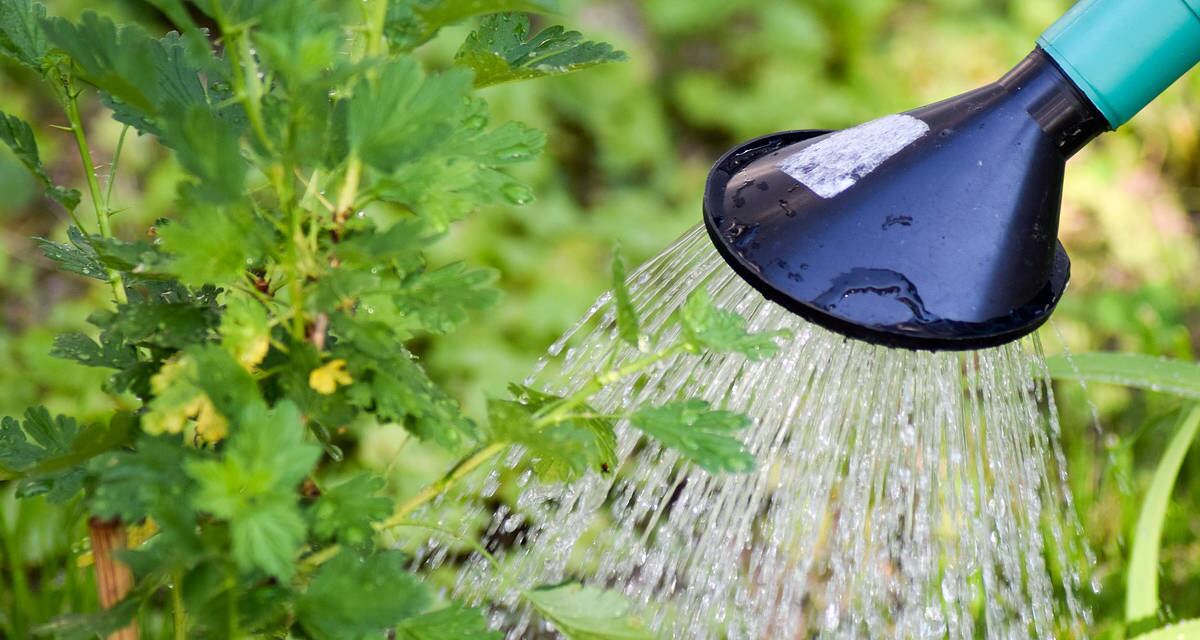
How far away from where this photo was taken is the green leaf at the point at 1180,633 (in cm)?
93

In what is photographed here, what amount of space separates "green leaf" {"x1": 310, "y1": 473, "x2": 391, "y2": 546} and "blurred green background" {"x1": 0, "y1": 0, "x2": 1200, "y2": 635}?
1.19m

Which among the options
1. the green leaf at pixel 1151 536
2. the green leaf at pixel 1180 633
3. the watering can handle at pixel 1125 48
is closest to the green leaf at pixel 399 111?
the watering can handle at pixel 1125 48

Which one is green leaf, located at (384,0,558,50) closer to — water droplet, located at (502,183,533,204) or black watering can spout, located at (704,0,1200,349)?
water droplet, located at (502,183,533,204)

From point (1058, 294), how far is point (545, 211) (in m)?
1.48

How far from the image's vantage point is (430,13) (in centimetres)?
51

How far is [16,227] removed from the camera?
212cm

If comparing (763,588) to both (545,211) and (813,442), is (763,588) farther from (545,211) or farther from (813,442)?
(545,211)

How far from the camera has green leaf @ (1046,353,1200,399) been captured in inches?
39.9

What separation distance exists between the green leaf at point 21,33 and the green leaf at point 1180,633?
38.3 inches

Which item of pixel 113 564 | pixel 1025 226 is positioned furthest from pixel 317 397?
pixel 1025 226

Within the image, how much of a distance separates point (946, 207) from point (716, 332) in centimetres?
19

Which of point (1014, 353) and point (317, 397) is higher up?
point (1014, 353)

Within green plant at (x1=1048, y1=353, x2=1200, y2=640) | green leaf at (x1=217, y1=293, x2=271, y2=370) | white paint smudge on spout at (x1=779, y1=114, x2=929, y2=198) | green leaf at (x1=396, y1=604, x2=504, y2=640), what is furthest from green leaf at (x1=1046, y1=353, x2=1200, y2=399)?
green leaf at (x1=217, y1=293, x2=271, y2=370)

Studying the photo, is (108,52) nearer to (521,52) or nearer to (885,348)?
(521,52)
